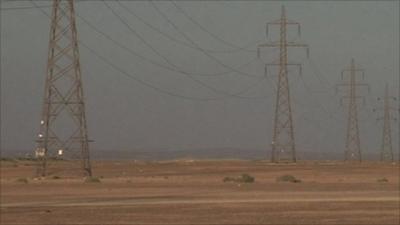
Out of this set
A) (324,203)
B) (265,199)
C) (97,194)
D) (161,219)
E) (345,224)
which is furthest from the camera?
(97,194)

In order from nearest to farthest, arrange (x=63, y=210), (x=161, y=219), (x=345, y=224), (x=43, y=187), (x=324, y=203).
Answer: (x=345, y=224), (x=161, y=219), (x=63, y=210), (x=324, y=203), (x=43, y=187)

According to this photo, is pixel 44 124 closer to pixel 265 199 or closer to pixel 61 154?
pixel 61 154

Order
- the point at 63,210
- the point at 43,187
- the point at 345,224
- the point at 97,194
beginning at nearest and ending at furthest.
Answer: the point at 345,224
the point at 63,210
the point at 97,194
the point at 43,187

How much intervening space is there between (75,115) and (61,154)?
344cm

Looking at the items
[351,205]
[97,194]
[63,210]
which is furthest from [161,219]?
[97,194]

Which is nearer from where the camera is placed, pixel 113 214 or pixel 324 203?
pixel 113 214

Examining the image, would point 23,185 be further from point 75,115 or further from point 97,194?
point 97,194

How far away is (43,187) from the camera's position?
228ft

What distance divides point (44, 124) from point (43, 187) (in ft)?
17.9

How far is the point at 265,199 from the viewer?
167 ft

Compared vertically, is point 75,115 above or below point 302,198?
above

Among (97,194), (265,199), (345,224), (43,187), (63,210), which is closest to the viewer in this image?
(345,224)

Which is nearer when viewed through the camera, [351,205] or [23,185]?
[351,205]

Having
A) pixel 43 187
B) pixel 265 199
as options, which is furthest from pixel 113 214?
pixel 43 187
